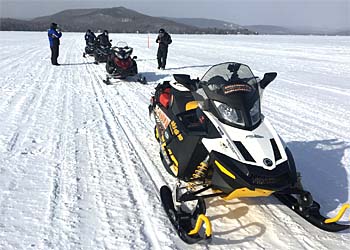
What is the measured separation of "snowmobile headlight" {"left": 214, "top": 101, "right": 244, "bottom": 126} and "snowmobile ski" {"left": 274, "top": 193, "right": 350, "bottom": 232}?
3.11 feet

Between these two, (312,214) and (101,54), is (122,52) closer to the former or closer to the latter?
(101,54)

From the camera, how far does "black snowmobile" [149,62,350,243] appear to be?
3.15 metres

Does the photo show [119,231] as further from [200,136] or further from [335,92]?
[335,92]

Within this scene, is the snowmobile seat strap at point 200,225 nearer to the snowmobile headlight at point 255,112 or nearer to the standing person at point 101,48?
the snowmobile headlight at point 255,112

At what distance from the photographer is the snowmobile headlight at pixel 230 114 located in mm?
3416

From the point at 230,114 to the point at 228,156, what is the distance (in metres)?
A: 0.41

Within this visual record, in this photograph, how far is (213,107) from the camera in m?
3.57

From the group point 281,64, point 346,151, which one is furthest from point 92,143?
point 281,64

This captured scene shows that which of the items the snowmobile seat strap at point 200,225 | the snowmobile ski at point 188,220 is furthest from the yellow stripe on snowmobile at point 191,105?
the snowmobile seat strap at point 200,225

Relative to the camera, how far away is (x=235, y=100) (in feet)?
11.2

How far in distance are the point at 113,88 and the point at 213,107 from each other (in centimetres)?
674

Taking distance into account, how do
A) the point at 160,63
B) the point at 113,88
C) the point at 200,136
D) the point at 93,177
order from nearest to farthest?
the point at 200,136
the point at 93,177
the point at 113,88
the point at 160,63

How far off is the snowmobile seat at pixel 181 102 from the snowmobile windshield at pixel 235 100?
60 cm

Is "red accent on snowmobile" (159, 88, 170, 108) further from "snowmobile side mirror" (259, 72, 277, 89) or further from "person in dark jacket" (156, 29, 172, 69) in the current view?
"person in dark jacket" (156, 29, 172, 69)
